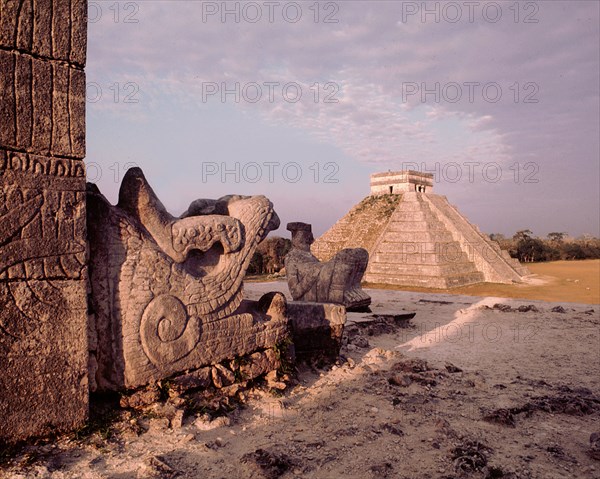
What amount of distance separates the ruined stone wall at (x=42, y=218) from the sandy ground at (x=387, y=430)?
0.37 meters

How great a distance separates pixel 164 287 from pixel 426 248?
54.3ft

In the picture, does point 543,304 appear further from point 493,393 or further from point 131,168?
point 131,168

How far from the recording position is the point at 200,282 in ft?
14.0

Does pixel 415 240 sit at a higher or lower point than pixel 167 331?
higher

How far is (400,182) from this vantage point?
24.8 metres

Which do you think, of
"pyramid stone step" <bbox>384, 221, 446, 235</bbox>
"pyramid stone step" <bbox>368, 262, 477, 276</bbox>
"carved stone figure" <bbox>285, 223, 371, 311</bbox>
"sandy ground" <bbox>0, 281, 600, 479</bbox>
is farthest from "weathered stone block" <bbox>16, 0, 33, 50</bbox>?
"pyramid stone step" <bbox>384, 221, 446, 235</bbox>

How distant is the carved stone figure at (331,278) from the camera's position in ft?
28.7

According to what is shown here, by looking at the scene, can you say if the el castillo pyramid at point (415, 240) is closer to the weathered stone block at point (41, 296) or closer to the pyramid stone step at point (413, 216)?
the pyramid stone step at point (413, 216)

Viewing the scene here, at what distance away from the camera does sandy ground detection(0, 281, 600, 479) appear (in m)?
3.09

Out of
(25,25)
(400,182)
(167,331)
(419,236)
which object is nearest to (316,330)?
(167,331)

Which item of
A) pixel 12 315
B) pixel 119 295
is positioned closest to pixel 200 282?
pixel 119 295

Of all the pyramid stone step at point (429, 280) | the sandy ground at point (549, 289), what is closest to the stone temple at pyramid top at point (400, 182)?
the pyramid stone step at point (429, 280)

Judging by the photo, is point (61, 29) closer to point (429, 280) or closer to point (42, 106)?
point (42, 106)

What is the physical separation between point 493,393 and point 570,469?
168 centimetres
